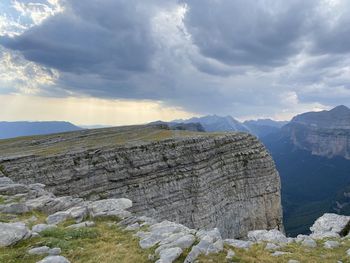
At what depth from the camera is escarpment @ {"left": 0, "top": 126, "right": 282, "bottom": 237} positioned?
61.2m

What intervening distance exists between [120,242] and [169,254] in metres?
3.93

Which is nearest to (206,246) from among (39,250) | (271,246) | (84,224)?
(271,246)

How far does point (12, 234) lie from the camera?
1838cm

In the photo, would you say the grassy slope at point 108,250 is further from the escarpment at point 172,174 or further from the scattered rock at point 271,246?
the escarpment at point 172,174

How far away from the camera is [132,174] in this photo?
6825 cm

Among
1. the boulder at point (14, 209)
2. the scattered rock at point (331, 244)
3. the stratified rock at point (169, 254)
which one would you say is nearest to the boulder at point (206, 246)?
the stratified rock at point (169, 254)

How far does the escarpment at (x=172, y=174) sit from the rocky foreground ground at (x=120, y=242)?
3454 cm

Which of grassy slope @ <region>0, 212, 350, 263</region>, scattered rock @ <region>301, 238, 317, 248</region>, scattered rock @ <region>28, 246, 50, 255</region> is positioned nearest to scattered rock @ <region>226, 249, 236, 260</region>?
grassy slope @ <region>0, 212, 350, 263</region>

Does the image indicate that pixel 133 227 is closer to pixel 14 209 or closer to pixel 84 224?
pixel 84 224

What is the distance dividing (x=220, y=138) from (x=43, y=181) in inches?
1669

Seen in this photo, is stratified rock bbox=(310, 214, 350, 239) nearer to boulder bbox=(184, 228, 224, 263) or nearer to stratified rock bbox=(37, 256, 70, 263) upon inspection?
boulder bbox=(184, 228, 224, 263)

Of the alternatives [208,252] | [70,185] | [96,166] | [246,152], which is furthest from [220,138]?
[208,252]

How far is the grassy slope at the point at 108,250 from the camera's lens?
663 inches

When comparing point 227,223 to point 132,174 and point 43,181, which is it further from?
point 43,181
